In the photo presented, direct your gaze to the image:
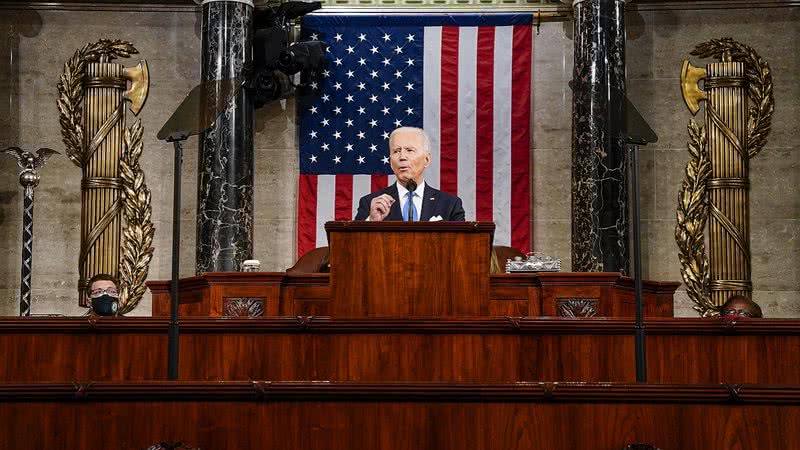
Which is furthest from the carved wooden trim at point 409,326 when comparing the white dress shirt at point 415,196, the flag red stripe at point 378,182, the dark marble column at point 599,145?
the flag red stripe at point 378,182

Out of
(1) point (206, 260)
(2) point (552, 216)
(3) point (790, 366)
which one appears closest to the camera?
(3) point (790, 366)

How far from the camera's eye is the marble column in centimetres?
1149

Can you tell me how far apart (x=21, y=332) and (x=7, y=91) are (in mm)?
7183

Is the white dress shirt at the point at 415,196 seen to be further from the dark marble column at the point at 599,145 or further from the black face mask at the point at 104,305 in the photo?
the dark marble column at the point at 599,145

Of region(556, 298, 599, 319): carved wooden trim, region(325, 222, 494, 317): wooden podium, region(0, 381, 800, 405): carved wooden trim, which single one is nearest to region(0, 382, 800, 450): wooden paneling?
region(0, 381, 800, 405): carved wooden trim

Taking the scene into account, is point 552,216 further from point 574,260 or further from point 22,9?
point 22,9

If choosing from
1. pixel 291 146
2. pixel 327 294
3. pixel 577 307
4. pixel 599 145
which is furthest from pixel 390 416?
pixel 291 146

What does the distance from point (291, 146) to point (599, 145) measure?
3.19 meters

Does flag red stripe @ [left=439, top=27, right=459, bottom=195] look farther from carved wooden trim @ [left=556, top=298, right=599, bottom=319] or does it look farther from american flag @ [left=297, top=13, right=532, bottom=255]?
carved wooden trim @ [left=556, top=298, right=599, bottom=319]

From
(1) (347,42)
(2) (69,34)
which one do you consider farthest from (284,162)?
(2) (69,34)

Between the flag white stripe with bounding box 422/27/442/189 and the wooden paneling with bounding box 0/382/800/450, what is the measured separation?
8.02m

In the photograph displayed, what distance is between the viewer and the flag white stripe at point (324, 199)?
1251 centimetres

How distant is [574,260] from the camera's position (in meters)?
11.6

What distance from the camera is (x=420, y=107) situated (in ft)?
41.3
